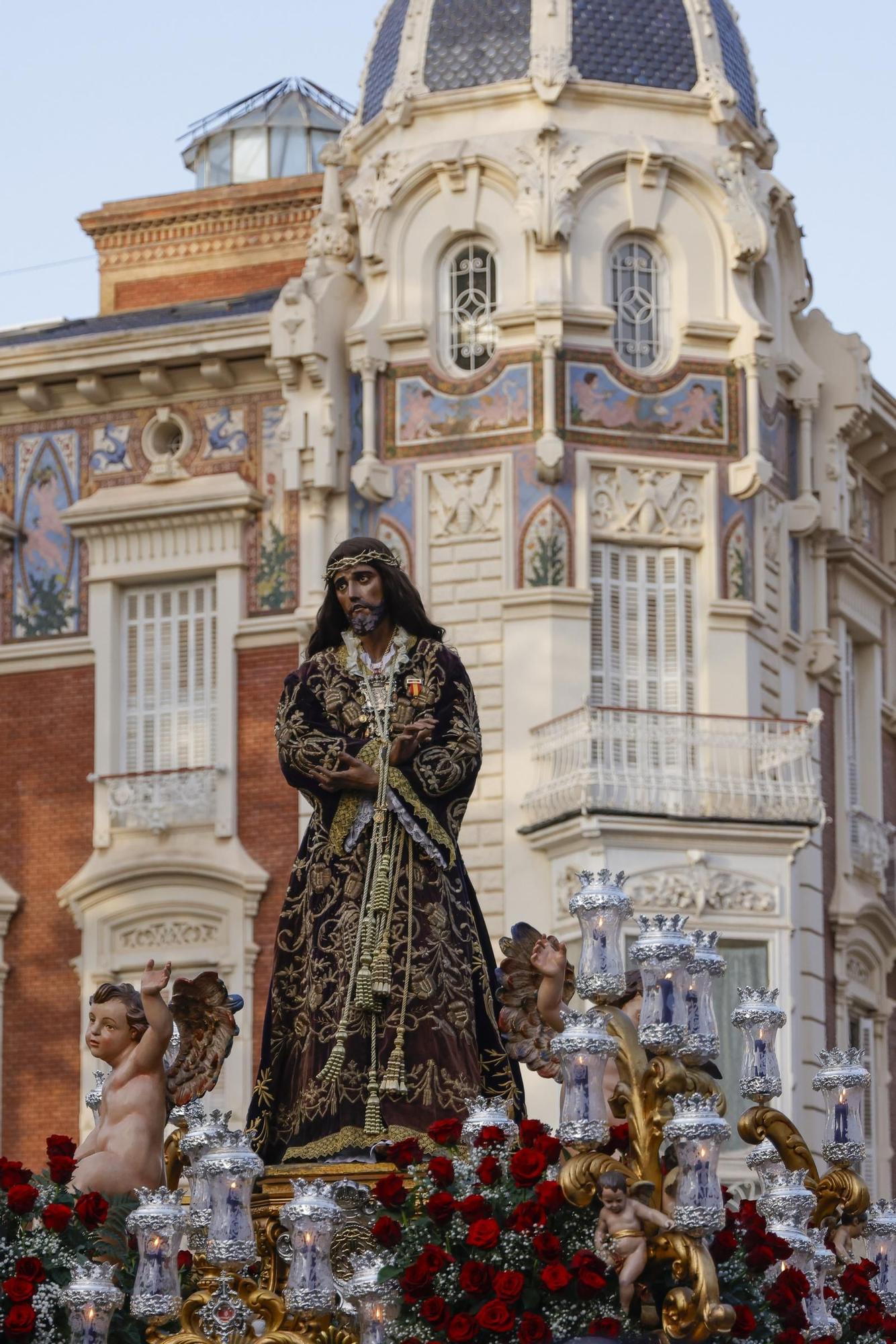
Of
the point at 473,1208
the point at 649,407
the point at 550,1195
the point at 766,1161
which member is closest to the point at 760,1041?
the point at 766,1161

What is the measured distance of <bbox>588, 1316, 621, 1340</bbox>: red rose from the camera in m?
10.8

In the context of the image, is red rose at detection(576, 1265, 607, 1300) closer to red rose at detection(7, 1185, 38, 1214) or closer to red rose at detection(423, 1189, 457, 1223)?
red rose at detection(423, 1189, 457, 1223)

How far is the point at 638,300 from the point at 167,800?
22.4 feet

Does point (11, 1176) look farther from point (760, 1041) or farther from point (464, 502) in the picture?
point (464, 502)

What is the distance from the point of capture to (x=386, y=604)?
13.2 m

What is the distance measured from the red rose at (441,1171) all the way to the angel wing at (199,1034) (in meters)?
1.64

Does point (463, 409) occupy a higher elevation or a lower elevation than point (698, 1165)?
higher

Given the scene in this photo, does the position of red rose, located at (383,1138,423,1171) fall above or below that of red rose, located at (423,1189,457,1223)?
above

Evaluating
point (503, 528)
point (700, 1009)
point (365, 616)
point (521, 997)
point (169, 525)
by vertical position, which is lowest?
point (700, 1009)

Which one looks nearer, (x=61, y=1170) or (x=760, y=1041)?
(x=61, y=1170)

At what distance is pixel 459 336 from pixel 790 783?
5522mm

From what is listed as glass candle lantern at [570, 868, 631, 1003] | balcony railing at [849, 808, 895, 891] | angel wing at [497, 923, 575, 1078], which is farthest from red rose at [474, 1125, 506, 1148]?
balcony railing at [849, 808, 895, 891]

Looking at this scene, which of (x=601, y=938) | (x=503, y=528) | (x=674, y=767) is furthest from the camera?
(x=503, y=528)

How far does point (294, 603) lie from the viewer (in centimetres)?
3206
